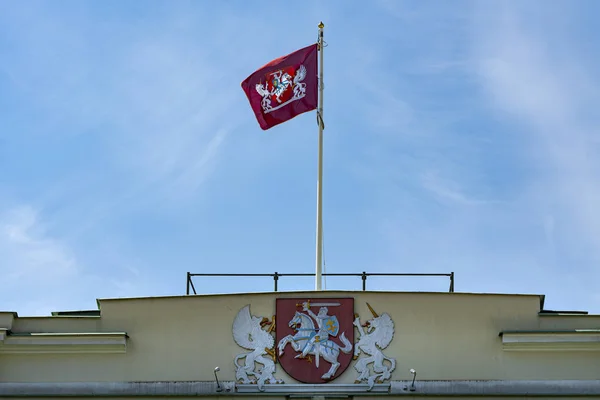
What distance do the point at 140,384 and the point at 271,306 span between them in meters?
3.10

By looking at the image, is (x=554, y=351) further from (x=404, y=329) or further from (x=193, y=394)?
(x=193, y=394)

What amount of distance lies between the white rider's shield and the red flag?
15.3 ft

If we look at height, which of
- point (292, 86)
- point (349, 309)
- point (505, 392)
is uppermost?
point (292, 86)

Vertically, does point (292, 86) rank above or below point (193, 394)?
above

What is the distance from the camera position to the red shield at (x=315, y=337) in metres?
26.6

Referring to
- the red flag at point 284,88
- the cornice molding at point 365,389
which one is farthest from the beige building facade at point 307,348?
the red flag at point 284,88

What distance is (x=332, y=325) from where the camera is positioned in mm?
26859

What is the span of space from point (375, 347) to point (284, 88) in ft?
20.3

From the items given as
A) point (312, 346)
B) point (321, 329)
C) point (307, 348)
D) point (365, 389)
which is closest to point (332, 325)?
point (321, 329)

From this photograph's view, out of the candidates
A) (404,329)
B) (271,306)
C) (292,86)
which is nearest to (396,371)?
(404,329)

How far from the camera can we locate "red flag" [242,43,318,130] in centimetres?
2886

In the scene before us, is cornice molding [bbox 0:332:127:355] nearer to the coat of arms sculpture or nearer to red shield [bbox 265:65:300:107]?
the coat of arms sculpture

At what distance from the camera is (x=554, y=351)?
26.7m

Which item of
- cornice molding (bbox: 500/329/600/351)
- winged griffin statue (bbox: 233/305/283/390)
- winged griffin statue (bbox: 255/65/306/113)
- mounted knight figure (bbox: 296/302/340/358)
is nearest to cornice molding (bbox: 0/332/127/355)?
winged griffin statue (bbox: 233/305/283/390)
